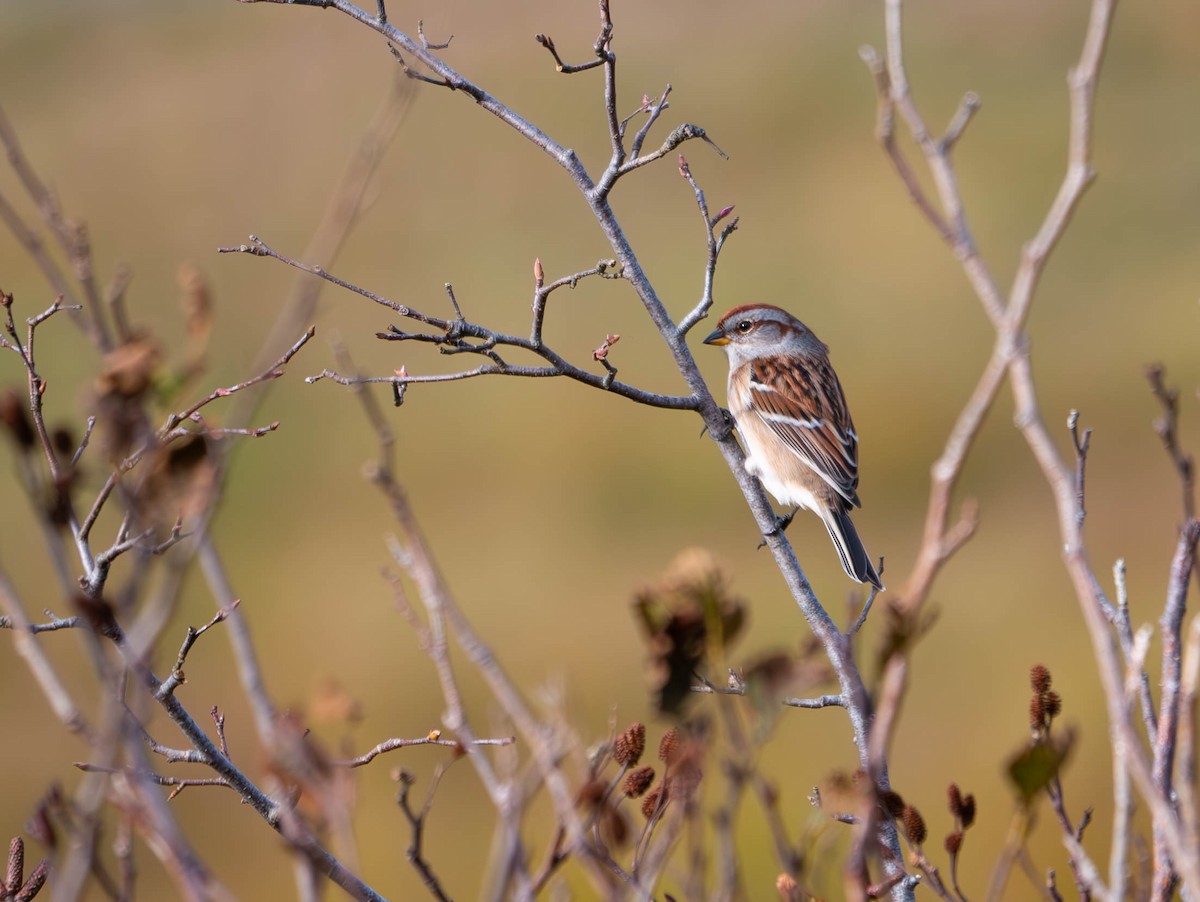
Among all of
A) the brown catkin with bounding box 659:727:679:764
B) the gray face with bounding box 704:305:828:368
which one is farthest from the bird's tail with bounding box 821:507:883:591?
the brown catkin with bounding box 659:727:679:764

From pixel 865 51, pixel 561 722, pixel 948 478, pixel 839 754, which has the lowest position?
pixel 839 754

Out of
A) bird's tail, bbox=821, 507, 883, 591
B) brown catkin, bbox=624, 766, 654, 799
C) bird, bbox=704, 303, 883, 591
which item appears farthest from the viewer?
bird, bbox=704, 303, 883, 591

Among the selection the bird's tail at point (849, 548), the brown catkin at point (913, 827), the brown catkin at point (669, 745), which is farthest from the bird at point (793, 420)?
the brown catkin at point (669, 745)

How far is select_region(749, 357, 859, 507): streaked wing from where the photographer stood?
6219 mm

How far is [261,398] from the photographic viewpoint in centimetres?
177

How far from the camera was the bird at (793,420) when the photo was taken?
20.2ft

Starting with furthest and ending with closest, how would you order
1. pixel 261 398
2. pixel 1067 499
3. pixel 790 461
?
1. pixel 790 461
2. pixel 261 398
3. pixel 1067 499

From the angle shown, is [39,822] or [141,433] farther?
[39,822]

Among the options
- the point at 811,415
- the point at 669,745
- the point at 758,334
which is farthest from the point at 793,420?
the point at 669,745

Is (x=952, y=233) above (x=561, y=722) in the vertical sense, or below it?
above

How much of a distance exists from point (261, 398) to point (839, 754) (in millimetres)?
13313

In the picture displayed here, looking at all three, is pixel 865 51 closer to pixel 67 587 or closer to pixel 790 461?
pixel 67 587

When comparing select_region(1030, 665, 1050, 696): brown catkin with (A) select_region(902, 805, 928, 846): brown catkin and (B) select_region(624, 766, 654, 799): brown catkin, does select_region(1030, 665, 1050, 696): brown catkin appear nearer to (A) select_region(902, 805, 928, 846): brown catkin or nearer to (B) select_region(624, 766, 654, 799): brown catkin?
(A) select_region(902, 805, 928, 846): brown catkin

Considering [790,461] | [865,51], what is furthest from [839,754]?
[865,51]
